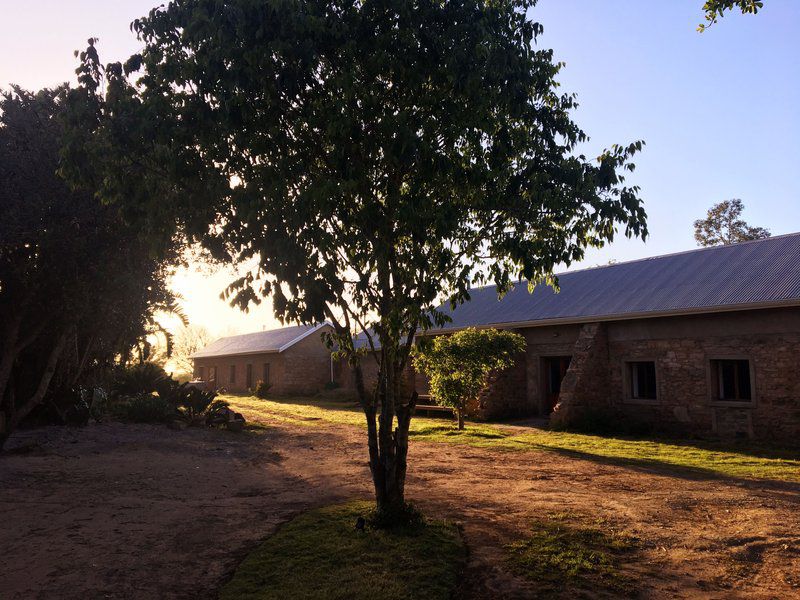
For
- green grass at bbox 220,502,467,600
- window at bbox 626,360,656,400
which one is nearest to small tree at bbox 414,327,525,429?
window at bbox 626,360,656,400

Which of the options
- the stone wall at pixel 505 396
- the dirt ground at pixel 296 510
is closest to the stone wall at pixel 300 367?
the stone wall at pixel 505 396

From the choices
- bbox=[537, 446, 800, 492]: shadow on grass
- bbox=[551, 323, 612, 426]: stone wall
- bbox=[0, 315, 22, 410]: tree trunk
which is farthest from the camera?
bbox=[551, 323, 612, 426]: stone wall

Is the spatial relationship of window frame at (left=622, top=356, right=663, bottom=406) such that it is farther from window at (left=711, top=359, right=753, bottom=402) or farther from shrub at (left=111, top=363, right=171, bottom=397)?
shrub at (left=111, top=363, right=171, bottom=397)

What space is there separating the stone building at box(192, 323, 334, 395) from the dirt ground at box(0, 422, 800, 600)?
18.5 metres

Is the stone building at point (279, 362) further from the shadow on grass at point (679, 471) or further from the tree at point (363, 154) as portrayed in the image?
the tree at point (363, 154)

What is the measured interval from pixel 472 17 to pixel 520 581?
18.0 feet

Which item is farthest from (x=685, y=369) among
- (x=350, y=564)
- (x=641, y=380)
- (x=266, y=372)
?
(x=266, y=372)

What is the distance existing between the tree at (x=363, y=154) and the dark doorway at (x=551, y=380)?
44.0 ft

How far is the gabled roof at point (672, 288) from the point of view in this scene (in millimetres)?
14281

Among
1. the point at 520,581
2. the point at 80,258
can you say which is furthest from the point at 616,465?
the point at 80,258

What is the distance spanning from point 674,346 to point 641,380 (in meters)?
1.61

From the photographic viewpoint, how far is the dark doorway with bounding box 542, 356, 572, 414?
19578 millimetres

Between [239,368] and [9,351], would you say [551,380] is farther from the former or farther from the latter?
[239,368]

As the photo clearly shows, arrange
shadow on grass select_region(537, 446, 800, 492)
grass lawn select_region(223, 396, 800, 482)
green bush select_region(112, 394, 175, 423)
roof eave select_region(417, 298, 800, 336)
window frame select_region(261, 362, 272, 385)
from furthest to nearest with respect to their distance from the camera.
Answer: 1. window frame select_region(261, 362, 272, 385)
2. green bush select_region(112, 394, 175, 423)
3. roof eave select_region(417, 298, 800, 336)
4. grass lawn select_region(223, 396, 800, 482)
5. shadow on grass select_region(537, 446, 800, 492)
